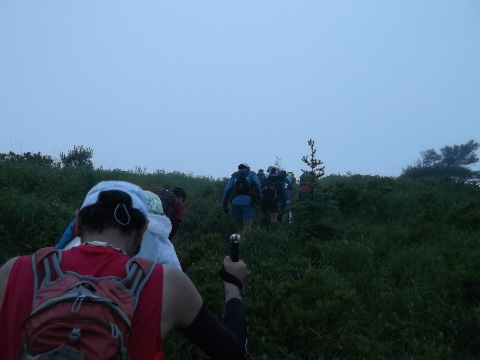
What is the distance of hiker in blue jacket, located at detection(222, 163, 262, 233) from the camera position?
34.0 ft

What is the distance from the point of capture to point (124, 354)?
1.49 m

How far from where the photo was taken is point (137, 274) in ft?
5.47

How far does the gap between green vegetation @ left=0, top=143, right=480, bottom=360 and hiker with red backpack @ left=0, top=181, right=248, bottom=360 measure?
2873 mm

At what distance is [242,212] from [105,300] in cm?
897

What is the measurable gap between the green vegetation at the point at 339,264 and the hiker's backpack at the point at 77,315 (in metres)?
3.10

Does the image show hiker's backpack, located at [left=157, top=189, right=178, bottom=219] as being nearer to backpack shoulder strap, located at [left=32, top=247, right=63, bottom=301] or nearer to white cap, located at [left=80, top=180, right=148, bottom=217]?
white cap, located at [left=80, top=180, right=148, bottom=217]

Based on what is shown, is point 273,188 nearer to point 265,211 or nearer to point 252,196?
point 265,211

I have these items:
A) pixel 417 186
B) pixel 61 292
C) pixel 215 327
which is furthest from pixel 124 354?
pixel 417 186

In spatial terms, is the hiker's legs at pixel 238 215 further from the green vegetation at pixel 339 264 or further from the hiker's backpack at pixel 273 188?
the hiker's backpack at pixel 273 188

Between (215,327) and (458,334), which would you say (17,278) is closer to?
(215,327)

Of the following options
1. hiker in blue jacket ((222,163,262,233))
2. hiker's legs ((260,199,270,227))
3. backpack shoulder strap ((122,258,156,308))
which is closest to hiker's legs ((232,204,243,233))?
hiker in blue jacket ((222,163,262,233))

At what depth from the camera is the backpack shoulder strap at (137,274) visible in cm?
164

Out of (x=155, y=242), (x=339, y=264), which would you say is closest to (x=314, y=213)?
(x=339, y=264)

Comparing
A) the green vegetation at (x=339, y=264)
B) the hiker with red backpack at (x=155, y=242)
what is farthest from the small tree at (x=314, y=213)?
the hiker with red backpack at (x=155, y=242)
